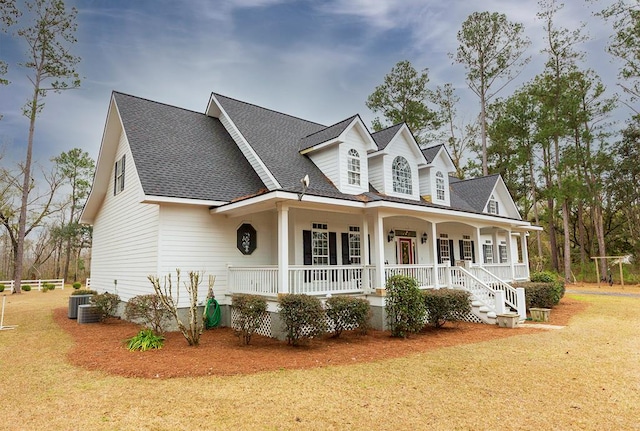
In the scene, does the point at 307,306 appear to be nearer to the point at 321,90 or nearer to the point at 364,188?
the point at 364,188

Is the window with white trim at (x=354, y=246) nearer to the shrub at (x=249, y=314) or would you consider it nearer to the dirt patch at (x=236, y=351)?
the dirt patch at (x=236, y=351)

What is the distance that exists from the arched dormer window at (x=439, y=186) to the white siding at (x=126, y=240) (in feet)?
36.7

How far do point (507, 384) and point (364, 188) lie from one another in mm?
8277

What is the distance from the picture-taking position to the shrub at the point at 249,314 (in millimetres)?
8891

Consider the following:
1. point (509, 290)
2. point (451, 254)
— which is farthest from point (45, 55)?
point (509, 290)

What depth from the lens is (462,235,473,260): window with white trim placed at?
19.3 m

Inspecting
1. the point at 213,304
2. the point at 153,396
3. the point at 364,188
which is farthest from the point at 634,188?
the point at 153,396

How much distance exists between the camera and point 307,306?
866 centimetres

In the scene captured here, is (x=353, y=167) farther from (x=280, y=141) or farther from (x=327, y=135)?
(x=280, y=141)

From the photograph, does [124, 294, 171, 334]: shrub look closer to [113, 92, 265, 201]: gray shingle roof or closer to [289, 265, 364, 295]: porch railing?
[113, 92, 265, 201]: gray shingle roof

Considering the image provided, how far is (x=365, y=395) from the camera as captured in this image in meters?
5.47

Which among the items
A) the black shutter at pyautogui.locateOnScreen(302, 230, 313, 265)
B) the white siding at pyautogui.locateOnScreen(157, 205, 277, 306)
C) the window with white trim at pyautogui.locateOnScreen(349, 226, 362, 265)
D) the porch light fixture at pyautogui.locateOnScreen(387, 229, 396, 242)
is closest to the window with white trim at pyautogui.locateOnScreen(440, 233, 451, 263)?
the porch light fixture at pyautogui.locateOnScreen(387, 229, 396, 242)

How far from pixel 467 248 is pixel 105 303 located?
1678cm

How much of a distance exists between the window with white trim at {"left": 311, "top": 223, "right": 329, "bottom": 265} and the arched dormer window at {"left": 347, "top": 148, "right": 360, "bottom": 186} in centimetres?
188
